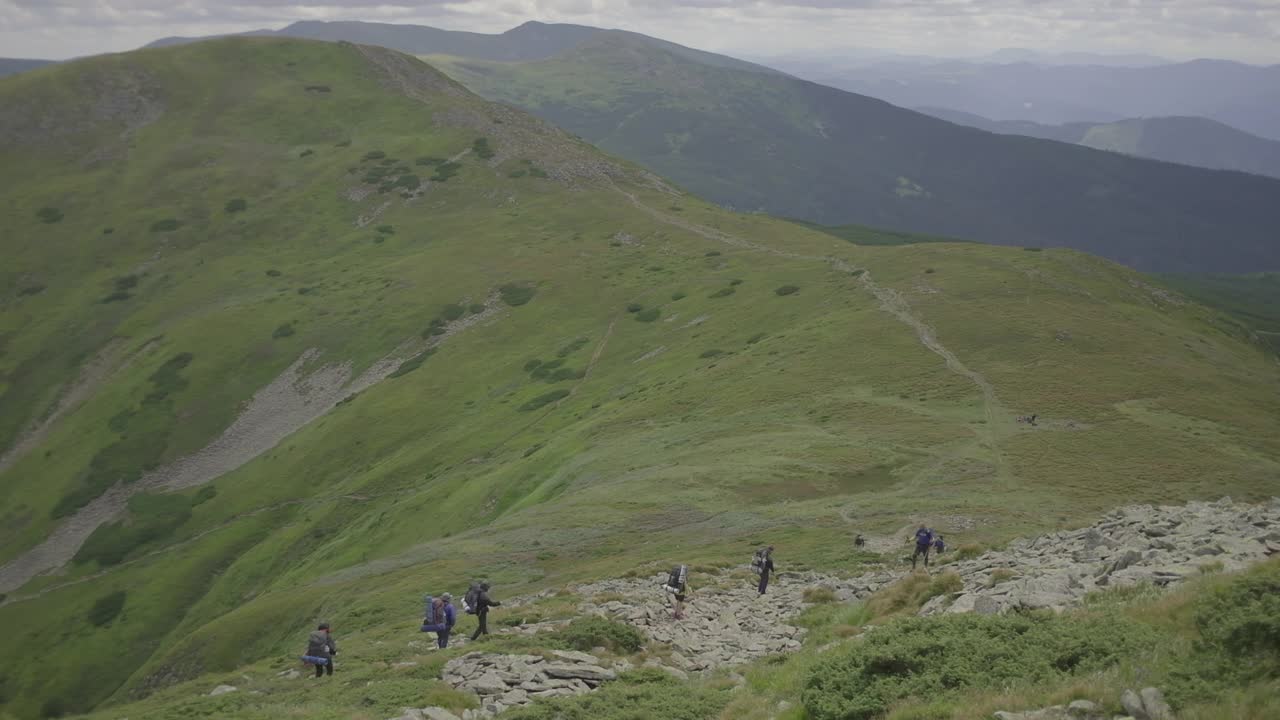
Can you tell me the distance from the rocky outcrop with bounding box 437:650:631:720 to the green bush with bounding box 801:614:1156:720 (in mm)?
8736

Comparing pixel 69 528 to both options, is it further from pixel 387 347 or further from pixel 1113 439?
pixel 1113 439

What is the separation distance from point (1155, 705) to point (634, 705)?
43.7 feet

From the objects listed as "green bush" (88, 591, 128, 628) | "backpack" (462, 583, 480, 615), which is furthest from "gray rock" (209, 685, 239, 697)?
"green bush" (88, 591, 128, 628)

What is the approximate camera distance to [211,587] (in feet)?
329

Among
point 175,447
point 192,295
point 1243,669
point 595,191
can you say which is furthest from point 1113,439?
point 192,295

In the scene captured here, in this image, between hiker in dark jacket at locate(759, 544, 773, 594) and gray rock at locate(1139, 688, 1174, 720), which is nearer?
gray rock at locate(1139, 688, 1174, 720)

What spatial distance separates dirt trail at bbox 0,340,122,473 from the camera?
464 ft

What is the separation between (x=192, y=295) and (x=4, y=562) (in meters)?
72.4

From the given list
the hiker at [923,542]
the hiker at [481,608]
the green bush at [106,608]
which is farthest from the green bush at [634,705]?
the green bush at [106,608]

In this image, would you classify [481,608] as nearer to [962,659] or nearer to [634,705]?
[634,705]

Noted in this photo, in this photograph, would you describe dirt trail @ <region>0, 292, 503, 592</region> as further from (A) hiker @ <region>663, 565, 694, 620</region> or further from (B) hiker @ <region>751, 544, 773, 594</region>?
(A) hiker @ <region>663, 565, 694, 620</region>

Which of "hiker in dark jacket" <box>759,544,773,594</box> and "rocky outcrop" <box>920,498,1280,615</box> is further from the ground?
"rocky outcrop" <box>920,498,1280,615</box>

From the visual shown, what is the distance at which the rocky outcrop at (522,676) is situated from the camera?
A: 25797mm

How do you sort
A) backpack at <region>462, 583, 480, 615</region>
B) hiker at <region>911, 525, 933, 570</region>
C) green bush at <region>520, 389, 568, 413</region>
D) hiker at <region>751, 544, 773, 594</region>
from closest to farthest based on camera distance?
backpack at <region>462, 583, 480, 615</region>, hiker at <region>751, 544, 773, 594</region>, hiker at <region>911, 525, 933, 570</region>, green bush at <region>520, 389, 568, 413</region>
